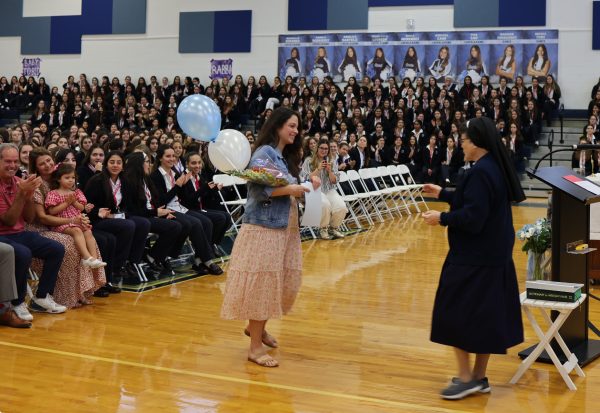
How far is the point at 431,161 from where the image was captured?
1623 cm

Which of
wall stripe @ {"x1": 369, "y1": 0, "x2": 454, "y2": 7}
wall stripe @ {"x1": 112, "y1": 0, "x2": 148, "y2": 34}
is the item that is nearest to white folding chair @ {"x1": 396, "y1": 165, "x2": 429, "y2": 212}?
wall stripe @ {"x1": 369, "y1": 0, "x2": 454, "y2": 7}

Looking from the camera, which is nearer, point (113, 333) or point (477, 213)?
point (477, 213)

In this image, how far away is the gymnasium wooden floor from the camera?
3900 millimetres

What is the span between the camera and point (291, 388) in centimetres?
A: 414

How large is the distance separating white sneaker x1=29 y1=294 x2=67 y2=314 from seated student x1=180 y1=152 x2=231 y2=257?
2.18 metres

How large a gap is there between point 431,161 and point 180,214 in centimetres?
967

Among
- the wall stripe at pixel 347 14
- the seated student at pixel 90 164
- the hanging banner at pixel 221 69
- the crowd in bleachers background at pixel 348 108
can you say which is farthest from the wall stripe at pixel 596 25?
the seated student at pixel 90 164

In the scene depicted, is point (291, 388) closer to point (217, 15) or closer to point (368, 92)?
point (368, 92)

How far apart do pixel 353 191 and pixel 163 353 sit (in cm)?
740

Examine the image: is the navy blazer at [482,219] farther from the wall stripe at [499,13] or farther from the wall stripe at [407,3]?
the wall stripe at [407,3]

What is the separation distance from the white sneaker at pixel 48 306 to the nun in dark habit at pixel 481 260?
9.76 feet

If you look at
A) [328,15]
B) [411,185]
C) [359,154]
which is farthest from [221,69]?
[411,185]

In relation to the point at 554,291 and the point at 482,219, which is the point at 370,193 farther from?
the point at 482,219

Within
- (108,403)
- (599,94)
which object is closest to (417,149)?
(599,94)
